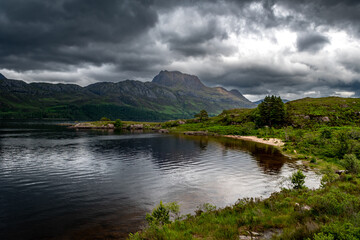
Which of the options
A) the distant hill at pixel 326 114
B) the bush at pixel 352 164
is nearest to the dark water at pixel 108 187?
the bush at pixel 352 164

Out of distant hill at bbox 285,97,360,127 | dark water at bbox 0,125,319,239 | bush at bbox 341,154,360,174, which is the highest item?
distant hill at bbox 285,97,360,127

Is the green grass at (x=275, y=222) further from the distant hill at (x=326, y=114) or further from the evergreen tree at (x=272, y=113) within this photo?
the evergreen tree at (x=272, y=113)

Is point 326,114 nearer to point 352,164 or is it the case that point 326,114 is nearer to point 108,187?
point 352,164

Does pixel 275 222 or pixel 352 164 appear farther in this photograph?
pixel 352 164

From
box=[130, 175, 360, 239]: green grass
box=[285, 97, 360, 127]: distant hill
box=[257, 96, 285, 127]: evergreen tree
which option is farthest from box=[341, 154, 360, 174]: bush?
box=[257, 96, 285, 127]: evergreen tree

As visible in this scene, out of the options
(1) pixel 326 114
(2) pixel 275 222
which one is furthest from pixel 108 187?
(1) pixel 326 114

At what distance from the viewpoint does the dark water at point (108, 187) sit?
24734mm

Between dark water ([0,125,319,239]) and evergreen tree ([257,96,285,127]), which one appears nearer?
dark water ([0,125,319,239])

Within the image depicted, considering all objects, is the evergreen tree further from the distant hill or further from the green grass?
the green grass

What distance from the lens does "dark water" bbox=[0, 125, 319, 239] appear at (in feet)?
81.1

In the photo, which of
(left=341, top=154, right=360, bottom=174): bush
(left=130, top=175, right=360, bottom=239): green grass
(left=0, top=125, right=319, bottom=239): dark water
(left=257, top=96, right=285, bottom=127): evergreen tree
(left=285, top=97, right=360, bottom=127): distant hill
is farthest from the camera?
(left=257, top=96, right=285, bottom=127): evergreen tree

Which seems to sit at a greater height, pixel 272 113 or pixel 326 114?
pixel 272 113

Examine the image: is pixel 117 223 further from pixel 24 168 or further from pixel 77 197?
pixel 24 168

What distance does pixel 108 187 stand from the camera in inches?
1512
